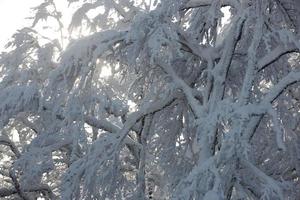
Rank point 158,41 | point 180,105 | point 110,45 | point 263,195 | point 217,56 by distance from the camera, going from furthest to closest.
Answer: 1. point 180,105
2. point 217,56
3. point 110,45
4. point 158,41
5. point 263,195

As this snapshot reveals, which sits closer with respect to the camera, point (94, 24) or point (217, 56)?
point (217, 56)

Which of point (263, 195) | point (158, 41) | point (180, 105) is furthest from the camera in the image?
point (180, 105)

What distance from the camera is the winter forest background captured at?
5.19m

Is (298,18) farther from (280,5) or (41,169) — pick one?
(41,169)

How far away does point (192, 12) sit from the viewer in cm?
854

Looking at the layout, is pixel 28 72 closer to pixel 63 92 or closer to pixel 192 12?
pixel 63 92

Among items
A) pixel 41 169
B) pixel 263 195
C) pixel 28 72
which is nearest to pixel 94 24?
pixel 28 72

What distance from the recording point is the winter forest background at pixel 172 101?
5.19 metres

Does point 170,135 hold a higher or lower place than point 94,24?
lower

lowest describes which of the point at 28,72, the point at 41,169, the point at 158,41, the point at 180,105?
the point at 41,169

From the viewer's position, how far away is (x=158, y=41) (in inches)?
224

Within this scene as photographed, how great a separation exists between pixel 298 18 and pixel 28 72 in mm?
4255

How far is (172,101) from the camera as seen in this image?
7.24 m

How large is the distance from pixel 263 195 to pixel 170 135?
368 centimetres
